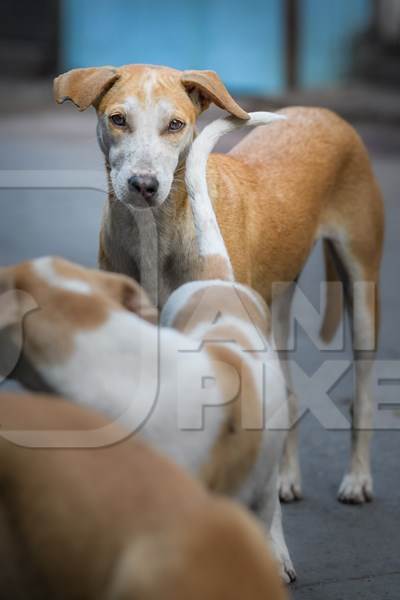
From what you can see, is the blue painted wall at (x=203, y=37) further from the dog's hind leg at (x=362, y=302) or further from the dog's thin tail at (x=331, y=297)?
the dog's hind leg at (x=362, y=302)

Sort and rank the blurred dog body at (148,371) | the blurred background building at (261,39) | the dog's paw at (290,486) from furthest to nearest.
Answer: the blurred background building at (261,39)
the dog's paw at (290,486)
the blurred dog body at (148,371)

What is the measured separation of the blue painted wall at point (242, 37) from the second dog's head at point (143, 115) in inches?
446

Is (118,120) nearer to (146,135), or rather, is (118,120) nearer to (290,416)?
(146,135)

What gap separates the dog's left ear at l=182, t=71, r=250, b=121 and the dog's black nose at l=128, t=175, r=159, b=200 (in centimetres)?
34

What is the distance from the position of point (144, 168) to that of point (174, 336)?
130 centimetres

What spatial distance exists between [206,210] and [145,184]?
36 centimetres

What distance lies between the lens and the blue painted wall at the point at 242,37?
50.1 ft

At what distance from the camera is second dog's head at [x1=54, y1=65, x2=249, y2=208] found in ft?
12.3

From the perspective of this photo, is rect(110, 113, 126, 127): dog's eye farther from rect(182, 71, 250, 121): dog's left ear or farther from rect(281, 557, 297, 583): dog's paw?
rect(281, 557, 297, 583): dog's paw

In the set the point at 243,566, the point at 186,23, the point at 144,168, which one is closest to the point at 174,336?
the point at 243,566

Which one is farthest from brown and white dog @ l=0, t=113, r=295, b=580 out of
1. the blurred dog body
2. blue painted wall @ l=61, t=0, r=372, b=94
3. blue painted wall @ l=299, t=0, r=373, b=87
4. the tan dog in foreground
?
blue painted wall @ l=299, t=0, r=373, b=87

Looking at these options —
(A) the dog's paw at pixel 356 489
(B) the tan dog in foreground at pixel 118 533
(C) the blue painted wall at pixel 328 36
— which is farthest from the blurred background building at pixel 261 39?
(B) the tan dog in foreground at pixel 118 533

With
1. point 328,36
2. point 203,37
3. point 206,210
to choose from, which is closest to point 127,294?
point 206,210

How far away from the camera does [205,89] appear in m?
3.95
